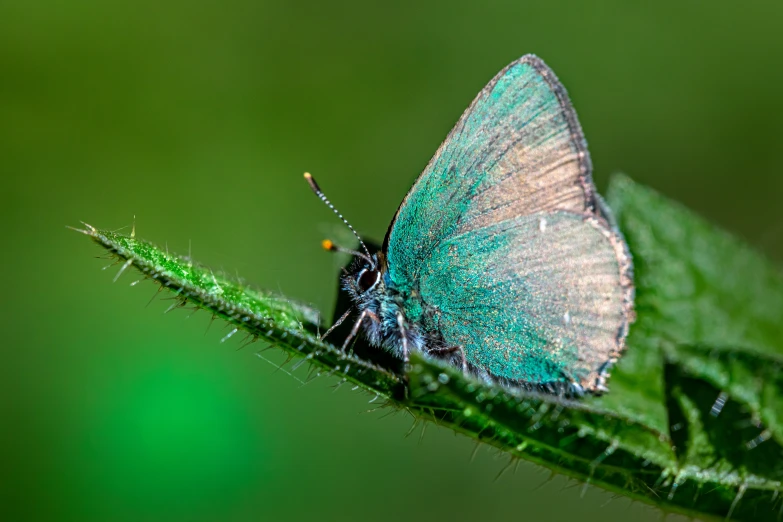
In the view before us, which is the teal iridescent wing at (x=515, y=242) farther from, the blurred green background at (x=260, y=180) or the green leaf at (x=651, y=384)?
the blurred green background at (x=260, y=180)

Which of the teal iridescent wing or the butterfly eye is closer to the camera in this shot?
the teal iridescent wing

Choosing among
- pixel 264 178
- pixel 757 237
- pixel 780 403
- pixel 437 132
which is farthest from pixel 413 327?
pixel 757 237

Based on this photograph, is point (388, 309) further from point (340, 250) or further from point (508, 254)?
point (508, 254)

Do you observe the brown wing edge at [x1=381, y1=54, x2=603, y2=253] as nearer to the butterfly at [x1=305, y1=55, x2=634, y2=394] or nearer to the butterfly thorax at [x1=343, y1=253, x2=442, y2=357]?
the butterfly at [x1=305, y1=55, x2=634, y2=394]

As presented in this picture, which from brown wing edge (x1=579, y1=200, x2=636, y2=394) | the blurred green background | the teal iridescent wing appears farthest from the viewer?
the blurred green background

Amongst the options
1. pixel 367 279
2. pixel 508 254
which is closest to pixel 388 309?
pixel 367 279

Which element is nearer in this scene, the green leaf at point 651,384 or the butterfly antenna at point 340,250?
the green leaf at point 651,384

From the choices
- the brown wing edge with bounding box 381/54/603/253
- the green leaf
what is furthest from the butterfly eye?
the green leaf

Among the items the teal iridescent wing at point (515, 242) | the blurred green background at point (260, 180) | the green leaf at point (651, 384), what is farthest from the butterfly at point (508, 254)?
the blurred green background at point (260, 180)
